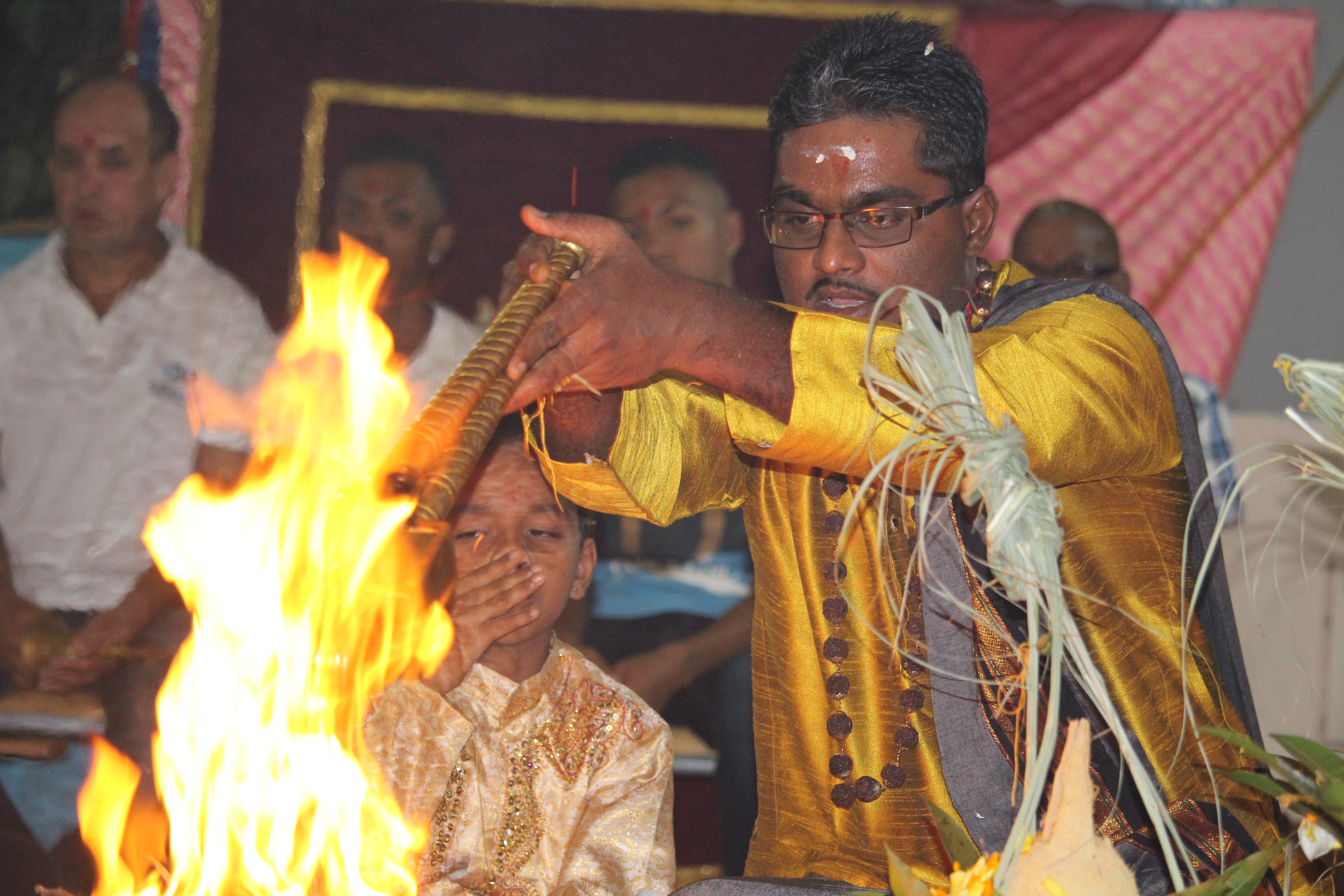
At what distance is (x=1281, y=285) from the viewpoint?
483 cm

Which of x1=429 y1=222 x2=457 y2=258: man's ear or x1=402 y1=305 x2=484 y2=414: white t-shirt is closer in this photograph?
x1=402 y1=305 x2=484 y2=414: white t-shirt

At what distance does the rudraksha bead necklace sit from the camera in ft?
6.87

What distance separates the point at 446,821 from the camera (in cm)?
242

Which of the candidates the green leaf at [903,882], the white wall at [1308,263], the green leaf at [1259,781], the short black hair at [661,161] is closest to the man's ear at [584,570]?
the green leaf at [903,882]

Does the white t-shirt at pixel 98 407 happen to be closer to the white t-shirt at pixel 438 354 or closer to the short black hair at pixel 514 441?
the white t-shirt at pixel 438 354

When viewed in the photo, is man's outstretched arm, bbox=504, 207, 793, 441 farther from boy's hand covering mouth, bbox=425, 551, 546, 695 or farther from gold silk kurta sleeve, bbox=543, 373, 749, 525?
boy's hand covering mouth, bbox=425, 551, 546, 695

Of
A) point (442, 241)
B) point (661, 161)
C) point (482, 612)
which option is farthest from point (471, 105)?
point (482, 612)

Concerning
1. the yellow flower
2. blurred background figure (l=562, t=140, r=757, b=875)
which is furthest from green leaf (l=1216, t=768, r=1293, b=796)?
blurred background figure (l=562, t=140, r=757, b=875)

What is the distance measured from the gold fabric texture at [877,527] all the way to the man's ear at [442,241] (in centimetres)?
257

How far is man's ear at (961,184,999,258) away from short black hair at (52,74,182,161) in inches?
135

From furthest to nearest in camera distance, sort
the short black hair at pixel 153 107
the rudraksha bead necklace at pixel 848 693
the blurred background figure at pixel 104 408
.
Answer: the short black hair at pixel 153 107, the blurred background figure at pixel 104 408, the rudraksha bead necklace at pixel 848 693

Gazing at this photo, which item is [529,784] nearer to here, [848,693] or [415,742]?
[415,742]

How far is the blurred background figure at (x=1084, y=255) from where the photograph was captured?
4133mm

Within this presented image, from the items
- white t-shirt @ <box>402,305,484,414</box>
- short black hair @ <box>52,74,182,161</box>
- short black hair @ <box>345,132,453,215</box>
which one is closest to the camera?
white t-shirt @ <box>402,305,484,414</box>
